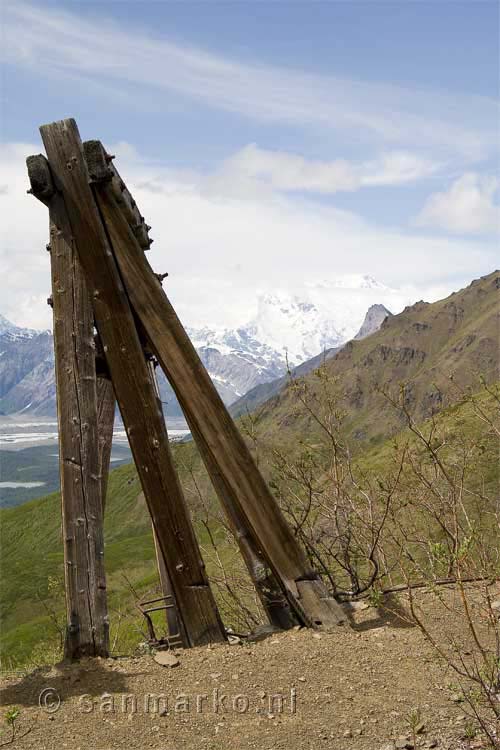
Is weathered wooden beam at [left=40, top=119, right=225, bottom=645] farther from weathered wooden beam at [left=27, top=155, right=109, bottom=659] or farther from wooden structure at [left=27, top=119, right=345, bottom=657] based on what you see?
weathered wooden beam at [left=27, top=155, right=109, bottom=659]

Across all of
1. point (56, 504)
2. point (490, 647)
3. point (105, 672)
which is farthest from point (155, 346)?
Answer: point (56, 504)

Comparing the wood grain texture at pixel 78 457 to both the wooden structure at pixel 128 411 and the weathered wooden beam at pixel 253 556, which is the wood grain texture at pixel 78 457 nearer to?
the wooden structure at pixel 128 411

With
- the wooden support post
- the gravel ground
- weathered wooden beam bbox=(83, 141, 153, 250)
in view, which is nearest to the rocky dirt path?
the gravel ground

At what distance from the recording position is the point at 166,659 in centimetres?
647

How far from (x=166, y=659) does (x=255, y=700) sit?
116cm

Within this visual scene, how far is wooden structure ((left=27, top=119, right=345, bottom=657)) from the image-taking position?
6.96m

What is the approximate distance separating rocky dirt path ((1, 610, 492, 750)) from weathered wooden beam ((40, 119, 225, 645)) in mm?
604

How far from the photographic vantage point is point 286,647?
680cm

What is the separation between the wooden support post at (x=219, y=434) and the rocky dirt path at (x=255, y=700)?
0.57 m

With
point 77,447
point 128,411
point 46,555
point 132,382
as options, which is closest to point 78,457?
point 77,447

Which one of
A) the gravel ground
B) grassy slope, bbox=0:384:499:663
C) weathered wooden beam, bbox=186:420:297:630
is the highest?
weathered wooden beam, bbox=186:420:297:630

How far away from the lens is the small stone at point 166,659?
6.38 meters

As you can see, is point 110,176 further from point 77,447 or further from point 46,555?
point 46,555

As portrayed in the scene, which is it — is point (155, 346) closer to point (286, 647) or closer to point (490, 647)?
point (286, 647)
